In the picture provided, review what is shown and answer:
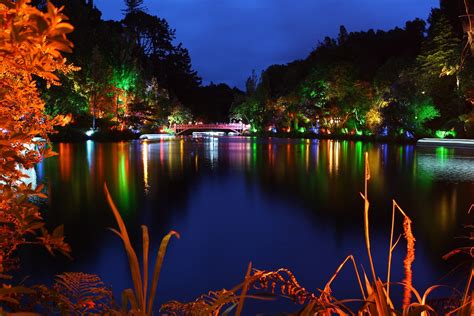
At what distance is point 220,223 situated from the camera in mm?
7723

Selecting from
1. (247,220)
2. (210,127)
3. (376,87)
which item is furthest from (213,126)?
(247,220)

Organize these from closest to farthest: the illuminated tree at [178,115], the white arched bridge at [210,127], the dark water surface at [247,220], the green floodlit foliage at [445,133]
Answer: the dark water surface at [247,220]
the green floodlit foliage at [445,133]
the illuminated tree at [178,115]
the white arched bridge at [210,127]

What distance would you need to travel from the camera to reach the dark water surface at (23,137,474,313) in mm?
5207

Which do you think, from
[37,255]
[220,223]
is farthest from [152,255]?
[220,223]

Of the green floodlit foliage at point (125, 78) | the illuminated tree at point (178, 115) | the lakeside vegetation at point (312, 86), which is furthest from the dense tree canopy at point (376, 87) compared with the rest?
the green floodlit foliage at point (125, 78)

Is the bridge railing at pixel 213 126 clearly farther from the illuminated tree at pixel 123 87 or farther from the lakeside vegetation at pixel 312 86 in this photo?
the illuminated tree at pixel 123 87

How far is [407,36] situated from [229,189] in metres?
47.3

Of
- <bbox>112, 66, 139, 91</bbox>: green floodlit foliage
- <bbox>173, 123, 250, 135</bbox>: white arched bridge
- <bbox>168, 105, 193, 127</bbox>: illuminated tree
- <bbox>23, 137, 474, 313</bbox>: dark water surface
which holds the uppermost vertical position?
<bbox>112, 66, 139, 91</bbox>: green floodlit foliage

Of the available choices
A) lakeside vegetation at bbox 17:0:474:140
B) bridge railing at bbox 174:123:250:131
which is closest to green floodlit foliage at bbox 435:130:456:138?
lakeside vegetation at bbox 17:0:474:140

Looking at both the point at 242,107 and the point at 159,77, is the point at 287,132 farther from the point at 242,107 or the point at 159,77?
the point at 159,77

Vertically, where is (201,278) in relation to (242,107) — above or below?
below

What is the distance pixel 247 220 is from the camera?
7.94m

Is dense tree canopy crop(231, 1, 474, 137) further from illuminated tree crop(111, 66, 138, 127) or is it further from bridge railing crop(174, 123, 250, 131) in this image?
illuminated tree crop(111, 66, 138, 127)

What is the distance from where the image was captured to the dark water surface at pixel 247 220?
521cm
